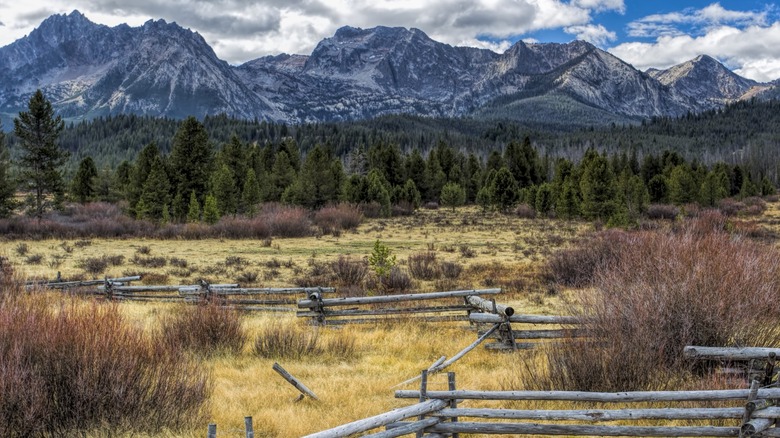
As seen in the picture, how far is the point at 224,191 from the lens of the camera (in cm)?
4803

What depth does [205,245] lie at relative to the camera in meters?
35.5

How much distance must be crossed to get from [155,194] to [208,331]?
128 ft

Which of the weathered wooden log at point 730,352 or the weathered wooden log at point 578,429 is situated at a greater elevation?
A: the weathered wooden log at point 730,352

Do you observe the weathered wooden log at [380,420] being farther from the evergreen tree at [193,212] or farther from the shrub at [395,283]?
the evergreen tree at [193,212]

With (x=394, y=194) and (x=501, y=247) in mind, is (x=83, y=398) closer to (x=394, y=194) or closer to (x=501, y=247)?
(x=501, y=247)

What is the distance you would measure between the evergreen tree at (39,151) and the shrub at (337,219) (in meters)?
21.9

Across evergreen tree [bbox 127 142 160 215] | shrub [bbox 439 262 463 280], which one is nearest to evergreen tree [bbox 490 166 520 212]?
evergreen tree [bbox 127 142 160 215]

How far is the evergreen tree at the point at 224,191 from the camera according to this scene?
155 feet

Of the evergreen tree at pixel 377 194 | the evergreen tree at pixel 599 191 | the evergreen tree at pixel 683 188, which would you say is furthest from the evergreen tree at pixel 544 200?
the evergreen tree at pixel 377 194

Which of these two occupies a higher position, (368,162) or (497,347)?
(368,162)

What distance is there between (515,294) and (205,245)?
2331 cm

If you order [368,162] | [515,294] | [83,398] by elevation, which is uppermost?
[368,162]

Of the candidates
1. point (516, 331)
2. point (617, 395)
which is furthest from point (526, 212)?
point (617, 395)

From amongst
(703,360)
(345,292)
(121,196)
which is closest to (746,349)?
(703,360)
